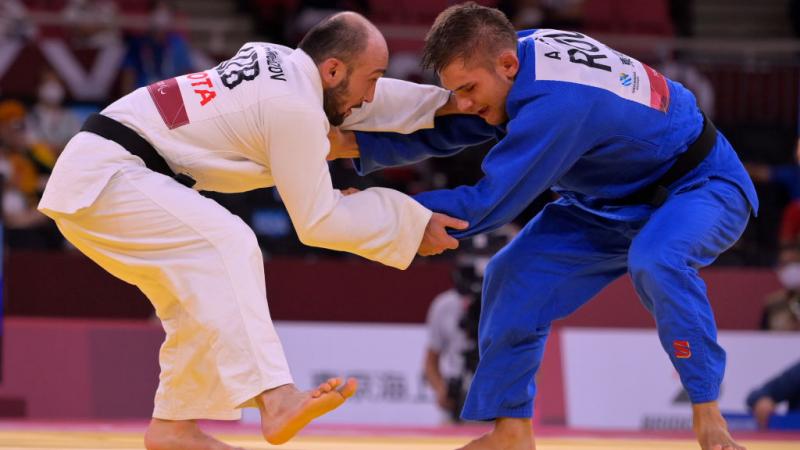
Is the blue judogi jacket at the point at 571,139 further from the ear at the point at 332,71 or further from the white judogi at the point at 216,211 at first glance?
the ear at the point at 332,71

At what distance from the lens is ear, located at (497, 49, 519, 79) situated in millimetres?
3594

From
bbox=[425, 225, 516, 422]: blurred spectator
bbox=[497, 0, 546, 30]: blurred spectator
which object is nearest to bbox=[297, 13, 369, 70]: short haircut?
bbox=[425, 225, 516, 422]: blurred spectator

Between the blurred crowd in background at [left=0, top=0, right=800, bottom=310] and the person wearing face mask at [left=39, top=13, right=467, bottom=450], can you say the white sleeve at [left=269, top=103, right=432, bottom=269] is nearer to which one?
the person wearing face mask at [left=39, top=13, right=467, bottom=450]

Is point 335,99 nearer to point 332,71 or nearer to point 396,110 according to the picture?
point 332,71

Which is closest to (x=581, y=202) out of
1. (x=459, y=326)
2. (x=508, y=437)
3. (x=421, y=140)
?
(x=421, y=140)

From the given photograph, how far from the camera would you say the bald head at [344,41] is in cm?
359

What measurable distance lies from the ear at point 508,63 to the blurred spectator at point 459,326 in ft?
9.38

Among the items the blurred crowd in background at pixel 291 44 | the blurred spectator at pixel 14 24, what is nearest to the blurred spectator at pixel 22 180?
the blurred crowd in background at pixel 291 44

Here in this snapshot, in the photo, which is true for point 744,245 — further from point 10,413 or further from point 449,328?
point 10,413

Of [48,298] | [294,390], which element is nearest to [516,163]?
[294,390]

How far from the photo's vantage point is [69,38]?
10.1 meters

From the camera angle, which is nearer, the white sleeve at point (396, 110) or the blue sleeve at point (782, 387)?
the white sleeve at point (396, 110)

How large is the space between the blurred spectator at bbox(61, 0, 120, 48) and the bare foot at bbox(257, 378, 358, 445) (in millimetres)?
7270

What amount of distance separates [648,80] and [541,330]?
2.98 feet
